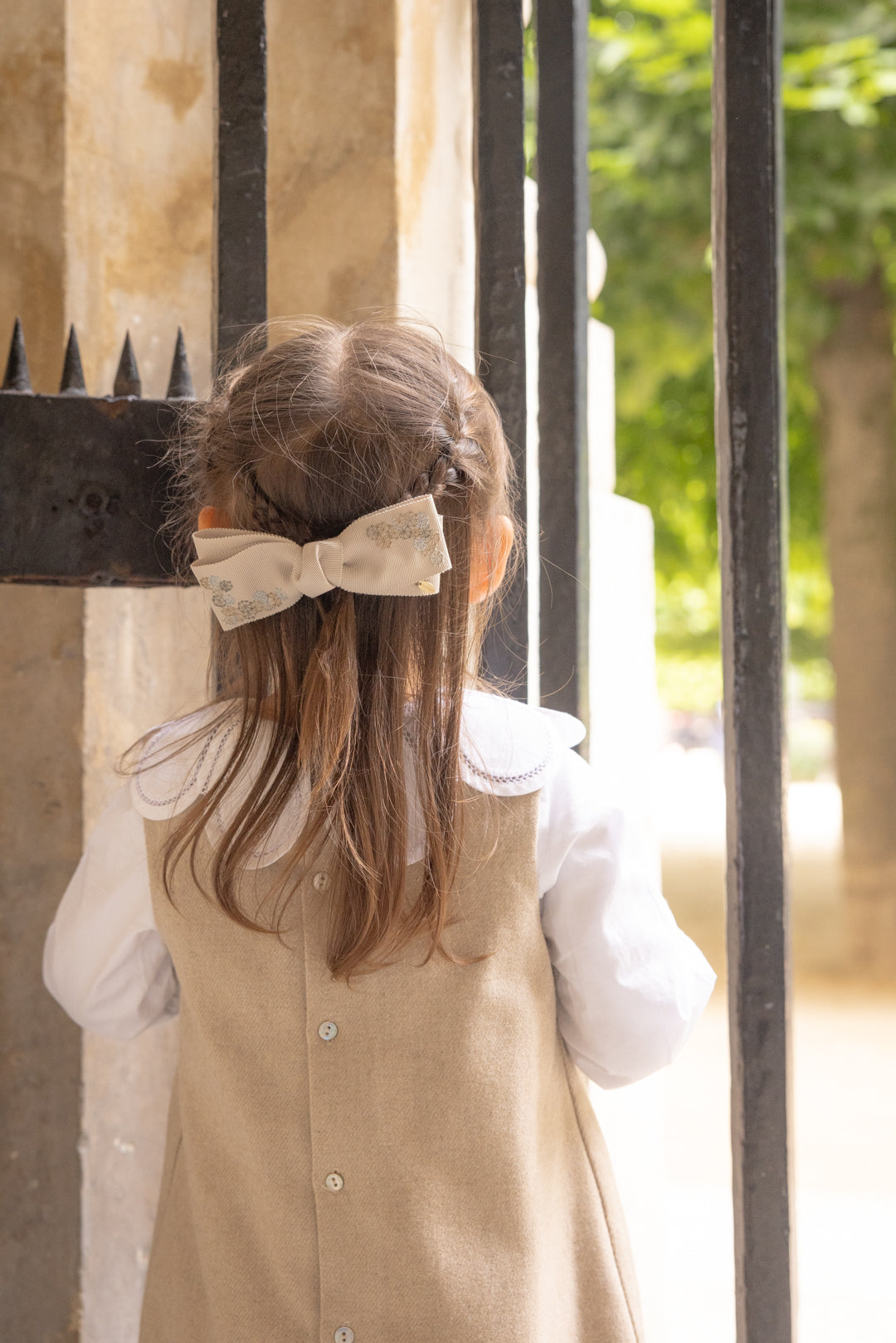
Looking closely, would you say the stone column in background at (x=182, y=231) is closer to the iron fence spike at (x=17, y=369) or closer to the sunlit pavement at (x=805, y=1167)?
the iron fence spike at (x=17, y=369)

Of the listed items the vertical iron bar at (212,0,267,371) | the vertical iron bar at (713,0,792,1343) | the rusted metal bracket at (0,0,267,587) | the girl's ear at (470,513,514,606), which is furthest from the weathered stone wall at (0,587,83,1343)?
the vertical iron bar at (713,0,792,1343)

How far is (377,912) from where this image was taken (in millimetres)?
1116

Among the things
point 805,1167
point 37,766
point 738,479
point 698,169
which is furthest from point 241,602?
point 698,169

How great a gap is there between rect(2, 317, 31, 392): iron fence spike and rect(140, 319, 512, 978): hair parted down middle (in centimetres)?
16

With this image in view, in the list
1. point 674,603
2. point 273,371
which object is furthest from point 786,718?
point 674,603

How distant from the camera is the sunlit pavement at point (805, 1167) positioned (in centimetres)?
193

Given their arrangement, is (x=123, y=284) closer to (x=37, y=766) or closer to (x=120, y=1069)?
(x=37, y=766)

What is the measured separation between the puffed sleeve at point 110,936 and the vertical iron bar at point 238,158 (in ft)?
1.67

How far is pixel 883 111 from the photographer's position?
203 inches

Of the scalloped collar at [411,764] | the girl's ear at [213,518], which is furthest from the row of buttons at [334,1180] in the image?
the girl's ear at [213,518]

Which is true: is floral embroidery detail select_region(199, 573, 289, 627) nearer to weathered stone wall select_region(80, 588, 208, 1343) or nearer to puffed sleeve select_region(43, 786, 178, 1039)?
puffed sleeve select_region(43, 786, 178, 1039)

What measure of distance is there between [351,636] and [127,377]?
365 millimetres

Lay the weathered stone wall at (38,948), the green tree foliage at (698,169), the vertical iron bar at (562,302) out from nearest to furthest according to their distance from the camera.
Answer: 1. the vertical iron bar at (562,302)
2. the weathered stone wall at (38,948)
3. the green tree foliage at (698,169)

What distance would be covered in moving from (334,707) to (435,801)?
14 centimetres
